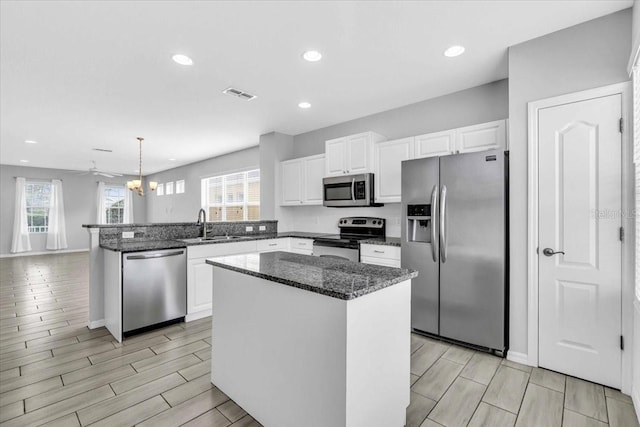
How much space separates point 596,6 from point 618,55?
14.8 inches

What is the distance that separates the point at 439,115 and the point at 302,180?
220 centimetres

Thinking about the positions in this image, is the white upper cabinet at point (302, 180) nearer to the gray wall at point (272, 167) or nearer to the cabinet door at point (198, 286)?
the gray wall at point (272, 167)

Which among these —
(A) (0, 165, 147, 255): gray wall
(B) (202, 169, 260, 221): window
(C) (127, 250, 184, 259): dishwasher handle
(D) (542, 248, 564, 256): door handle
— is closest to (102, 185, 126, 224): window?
(A) (0, 165, 147, 255): gray wall

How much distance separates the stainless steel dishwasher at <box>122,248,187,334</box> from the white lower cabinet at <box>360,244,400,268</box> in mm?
2048

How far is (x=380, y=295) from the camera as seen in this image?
1442 millimetres

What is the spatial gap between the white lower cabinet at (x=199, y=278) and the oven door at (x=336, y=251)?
1.12 m

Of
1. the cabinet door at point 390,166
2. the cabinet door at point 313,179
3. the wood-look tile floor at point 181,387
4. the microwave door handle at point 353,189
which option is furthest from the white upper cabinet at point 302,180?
the wood-look tile floor at point 181,387

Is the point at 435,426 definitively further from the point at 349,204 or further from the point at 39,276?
the point at 39,276

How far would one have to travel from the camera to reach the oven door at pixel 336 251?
141 inches

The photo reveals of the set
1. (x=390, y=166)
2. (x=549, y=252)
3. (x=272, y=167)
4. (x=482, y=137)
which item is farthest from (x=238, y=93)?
(x=549, y=252)

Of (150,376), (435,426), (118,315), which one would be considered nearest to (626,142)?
(435,426)

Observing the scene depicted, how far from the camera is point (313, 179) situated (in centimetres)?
467

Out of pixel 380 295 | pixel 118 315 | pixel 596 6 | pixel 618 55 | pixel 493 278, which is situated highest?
pixel 596 6

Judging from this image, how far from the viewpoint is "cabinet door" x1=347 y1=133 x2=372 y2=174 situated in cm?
387
